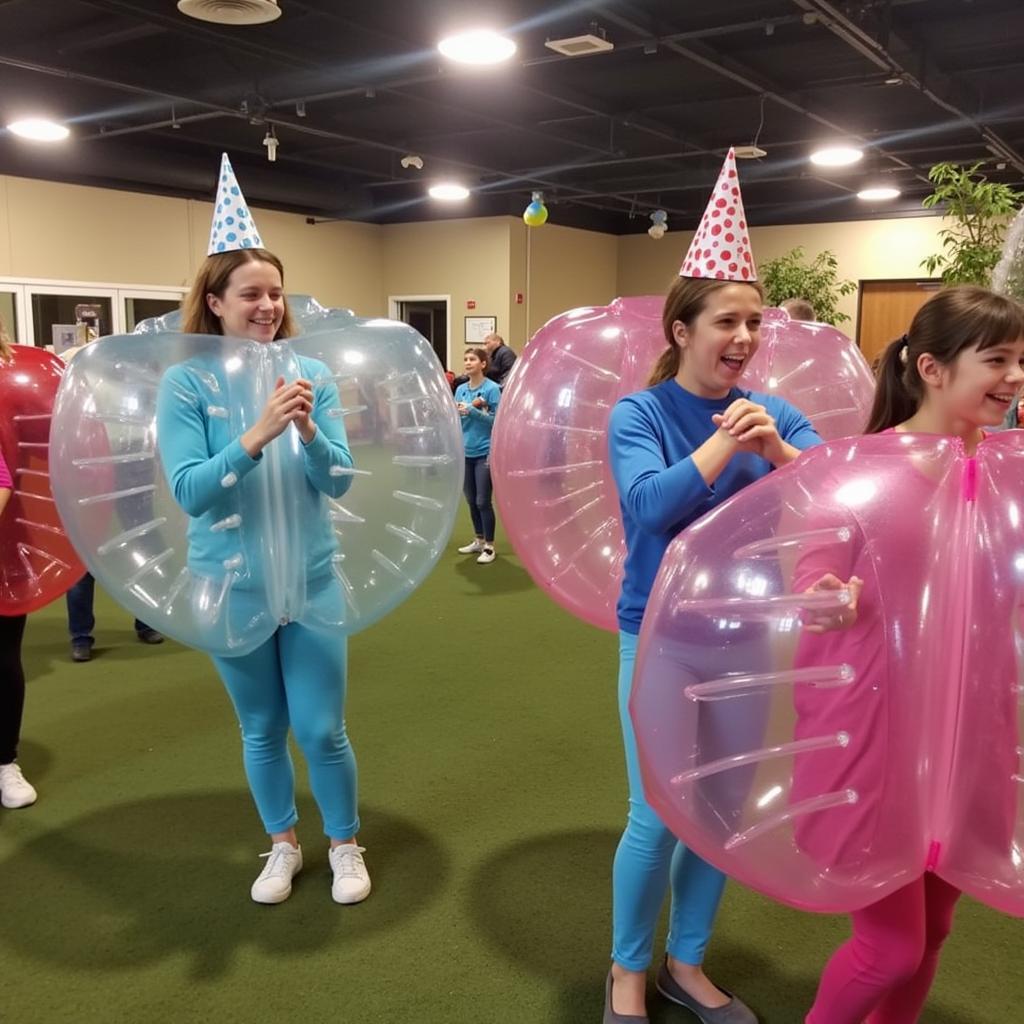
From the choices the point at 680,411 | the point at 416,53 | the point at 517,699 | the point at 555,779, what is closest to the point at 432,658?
the point at 517,699

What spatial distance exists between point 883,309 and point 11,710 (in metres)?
10.8

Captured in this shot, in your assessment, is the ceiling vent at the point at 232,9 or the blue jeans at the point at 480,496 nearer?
the ceiling vent at the point at 232,9

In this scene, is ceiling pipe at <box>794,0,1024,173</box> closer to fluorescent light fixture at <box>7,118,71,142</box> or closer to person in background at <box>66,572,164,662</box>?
person in background at <box>66,572,164,662</box>

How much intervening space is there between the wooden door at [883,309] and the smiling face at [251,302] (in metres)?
10.2

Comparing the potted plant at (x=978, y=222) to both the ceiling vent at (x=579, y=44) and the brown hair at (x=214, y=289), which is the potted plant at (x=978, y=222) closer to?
the ceiling vent at (x=579, y=44)

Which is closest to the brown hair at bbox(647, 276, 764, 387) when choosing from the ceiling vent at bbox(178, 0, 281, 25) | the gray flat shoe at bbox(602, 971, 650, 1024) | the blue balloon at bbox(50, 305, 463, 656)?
Result: the blue balloon at bbox(50, 305, 463, 656)

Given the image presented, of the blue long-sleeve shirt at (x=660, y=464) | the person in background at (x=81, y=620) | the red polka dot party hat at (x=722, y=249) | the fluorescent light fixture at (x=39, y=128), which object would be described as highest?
the fluorescent light fixture at (x=39, y=128)

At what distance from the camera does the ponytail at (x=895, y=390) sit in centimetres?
148

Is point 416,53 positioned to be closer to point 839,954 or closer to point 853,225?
point 839,954

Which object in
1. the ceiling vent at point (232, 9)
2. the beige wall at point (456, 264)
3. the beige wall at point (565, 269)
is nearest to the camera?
the ceiling vent at point (232, 9)

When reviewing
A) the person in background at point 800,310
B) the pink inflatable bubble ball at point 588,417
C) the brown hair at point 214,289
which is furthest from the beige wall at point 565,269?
the brown hair at point 214,289

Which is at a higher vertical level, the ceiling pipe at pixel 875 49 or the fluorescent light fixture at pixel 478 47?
the ceiling pipe at pixel 875 49

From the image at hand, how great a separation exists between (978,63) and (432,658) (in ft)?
18.2

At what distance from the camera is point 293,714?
1.93 meters
